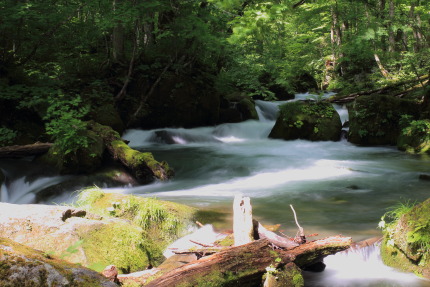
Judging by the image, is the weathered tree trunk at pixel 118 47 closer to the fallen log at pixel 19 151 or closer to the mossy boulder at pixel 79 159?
the fallen log at pixel 19 151

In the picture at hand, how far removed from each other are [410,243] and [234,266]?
1.98m

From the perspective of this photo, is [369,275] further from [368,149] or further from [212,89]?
[212,89]

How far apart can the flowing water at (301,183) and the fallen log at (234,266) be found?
2.07ft

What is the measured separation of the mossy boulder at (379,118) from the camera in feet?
42.5

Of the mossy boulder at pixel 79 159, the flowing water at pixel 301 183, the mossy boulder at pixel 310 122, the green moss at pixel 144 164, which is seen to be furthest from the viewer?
the mossy boulder at pixel 310 122

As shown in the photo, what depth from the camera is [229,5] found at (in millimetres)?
3926

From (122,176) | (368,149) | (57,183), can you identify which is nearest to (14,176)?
(57,183)

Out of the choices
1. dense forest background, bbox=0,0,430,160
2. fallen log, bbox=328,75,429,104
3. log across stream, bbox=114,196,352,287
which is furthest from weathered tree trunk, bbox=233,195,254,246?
fallen log, bbox=328,75,429,104

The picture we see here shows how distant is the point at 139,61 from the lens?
614 inches

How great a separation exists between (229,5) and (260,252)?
8.85 feet

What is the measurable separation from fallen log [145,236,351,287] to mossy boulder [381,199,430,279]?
1.17 meters

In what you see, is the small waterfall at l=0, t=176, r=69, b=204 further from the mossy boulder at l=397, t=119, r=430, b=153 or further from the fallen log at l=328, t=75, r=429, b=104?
the fallen log at l=328, t=75, r=429, b=104

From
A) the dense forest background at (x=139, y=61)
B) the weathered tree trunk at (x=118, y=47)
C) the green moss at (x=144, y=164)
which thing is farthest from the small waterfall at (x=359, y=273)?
the weathered tree trunk at (x=118, y=47)

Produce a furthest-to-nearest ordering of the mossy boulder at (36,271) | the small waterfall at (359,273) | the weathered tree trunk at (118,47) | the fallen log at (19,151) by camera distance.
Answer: the weathered tree trunk at (118,47), the fallen log at (19,151), the small waterfall at (359,273), the mossy boulder at (36,271)
